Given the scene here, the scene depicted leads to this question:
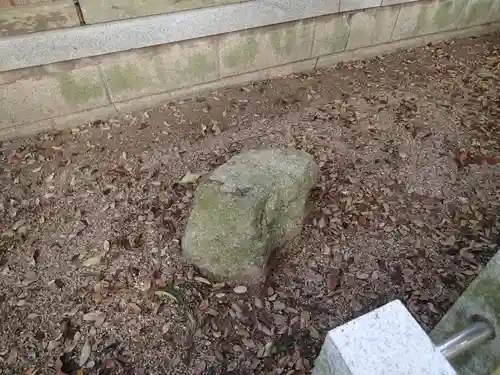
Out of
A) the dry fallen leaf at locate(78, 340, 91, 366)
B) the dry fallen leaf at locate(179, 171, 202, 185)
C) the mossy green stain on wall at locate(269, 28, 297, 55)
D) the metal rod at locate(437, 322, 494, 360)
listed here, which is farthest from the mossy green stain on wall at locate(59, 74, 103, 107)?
the metal rod at locate(437, 322, 494, 360)

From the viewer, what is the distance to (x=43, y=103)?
140 inches

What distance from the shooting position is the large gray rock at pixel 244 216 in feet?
8.36

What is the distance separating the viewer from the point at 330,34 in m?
4.41

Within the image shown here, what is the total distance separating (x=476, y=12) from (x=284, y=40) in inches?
112

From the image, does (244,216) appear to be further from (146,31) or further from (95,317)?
(146,31)

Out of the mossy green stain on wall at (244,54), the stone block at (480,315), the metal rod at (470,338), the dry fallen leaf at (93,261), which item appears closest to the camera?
the metal rod at (470,338)

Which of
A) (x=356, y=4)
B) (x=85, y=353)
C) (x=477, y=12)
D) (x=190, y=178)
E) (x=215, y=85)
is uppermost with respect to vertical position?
(x=356, y=4)

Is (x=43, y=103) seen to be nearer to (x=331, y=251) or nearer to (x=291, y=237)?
(x=291, y=237)

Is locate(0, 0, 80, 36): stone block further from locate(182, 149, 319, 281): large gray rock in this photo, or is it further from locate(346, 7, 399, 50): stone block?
locate(346, 7, 399, 50): stone block

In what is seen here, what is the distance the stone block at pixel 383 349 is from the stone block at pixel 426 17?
14.4 ft

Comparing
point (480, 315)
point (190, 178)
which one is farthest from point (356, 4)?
point (480, 315)

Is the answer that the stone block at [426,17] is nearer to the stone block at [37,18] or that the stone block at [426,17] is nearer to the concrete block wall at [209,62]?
the concrete block wall at [209,62]

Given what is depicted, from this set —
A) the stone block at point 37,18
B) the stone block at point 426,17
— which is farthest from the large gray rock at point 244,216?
the stone block at point 426,17

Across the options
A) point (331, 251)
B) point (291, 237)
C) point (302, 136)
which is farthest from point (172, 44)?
point (331, 251)
